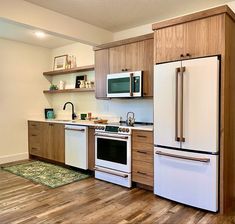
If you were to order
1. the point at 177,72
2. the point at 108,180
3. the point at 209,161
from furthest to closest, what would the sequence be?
the point at 108,180 → the point at 177,72 → the point at 209,161

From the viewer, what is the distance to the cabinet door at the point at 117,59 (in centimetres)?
387

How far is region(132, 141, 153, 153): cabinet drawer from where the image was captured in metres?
3.21

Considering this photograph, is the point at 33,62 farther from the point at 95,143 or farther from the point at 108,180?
the point at 108,180

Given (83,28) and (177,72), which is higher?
(83,28)

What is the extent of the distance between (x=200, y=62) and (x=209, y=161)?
1117mm

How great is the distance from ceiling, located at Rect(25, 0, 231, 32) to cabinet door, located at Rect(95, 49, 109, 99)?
543 millimetres

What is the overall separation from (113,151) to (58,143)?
57.0 inches

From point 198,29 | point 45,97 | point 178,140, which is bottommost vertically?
point 178,140

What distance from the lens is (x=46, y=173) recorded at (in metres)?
4.16

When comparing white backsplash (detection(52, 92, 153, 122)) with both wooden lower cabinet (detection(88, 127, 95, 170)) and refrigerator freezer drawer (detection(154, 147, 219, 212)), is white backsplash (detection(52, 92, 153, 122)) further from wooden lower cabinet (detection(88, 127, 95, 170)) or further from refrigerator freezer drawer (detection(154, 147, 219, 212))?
refrigerator freezer drawer (detection(154, 147, 219, 212))

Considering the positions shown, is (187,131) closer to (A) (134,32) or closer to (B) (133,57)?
(B) (133,57)

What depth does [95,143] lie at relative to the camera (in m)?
3.85

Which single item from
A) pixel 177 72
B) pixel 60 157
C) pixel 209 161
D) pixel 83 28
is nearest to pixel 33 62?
pixel 83 28

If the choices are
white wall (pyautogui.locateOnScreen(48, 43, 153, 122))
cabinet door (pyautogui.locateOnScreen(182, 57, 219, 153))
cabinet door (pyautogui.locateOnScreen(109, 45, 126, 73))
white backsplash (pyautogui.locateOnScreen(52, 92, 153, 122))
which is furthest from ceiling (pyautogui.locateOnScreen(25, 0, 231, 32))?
white backsplash (pyautogui.locateOnScreen(52, 92, 153, 122))
